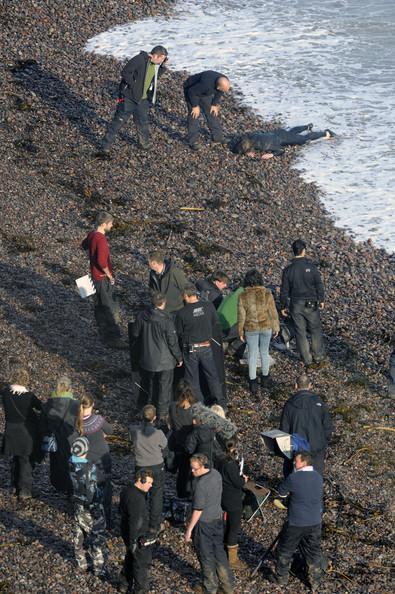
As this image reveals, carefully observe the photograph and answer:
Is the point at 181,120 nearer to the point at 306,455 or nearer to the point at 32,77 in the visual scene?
the point at 32,77

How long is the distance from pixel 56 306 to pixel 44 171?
16.1 ft

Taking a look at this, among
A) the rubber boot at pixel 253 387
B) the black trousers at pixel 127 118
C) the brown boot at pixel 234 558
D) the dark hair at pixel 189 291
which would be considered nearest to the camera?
the brown boot at pixel 234 558

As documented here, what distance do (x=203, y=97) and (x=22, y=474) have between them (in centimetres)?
1151

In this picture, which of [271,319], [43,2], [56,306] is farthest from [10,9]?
[271,319]

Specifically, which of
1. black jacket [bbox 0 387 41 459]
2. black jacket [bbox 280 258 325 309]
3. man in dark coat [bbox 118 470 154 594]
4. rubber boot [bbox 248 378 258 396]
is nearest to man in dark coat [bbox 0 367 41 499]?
black jacket [bbox 0 387 41 459]

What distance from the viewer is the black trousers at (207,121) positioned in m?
21.5

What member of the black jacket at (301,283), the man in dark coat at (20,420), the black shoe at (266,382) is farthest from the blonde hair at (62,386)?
the black jacket at (301,283)

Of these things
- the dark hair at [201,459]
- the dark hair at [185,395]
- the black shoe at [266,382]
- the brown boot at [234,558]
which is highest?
the dark hair at [201,459]

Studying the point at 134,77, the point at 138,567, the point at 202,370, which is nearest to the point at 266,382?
the point at 202,370

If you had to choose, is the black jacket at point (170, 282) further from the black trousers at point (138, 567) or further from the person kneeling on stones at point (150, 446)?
the black trousers at point (138, 567)

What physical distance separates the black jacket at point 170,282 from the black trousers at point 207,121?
7.68 m

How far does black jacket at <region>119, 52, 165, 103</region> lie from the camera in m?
20.2

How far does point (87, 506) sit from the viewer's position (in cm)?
1063

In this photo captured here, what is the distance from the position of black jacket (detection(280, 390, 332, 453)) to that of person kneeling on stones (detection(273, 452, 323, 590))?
42.7 inches
